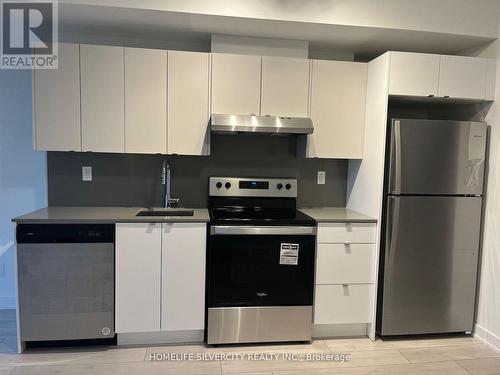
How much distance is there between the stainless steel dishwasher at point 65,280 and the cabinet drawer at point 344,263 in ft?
4.90

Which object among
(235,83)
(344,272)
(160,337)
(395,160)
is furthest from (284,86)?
(160,337)

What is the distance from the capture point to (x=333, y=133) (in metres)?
2.90

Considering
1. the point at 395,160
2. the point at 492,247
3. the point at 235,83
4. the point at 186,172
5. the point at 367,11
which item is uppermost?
the point at 367,11

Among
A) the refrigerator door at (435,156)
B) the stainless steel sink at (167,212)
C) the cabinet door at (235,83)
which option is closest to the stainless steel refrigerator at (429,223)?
the refrigerator door at (435,156)

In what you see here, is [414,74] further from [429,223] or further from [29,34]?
[29,34]

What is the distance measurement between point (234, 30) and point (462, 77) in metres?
1.74

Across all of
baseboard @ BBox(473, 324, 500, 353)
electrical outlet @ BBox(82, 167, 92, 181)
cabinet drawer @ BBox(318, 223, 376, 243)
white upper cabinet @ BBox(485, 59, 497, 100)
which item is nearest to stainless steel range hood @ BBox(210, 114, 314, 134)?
cabinet drawer @ BBox(318, 223, 376, 243)

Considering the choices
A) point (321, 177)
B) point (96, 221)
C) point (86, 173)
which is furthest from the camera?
point (321, 177)

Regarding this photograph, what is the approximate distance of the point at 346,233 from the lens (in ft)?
8.80

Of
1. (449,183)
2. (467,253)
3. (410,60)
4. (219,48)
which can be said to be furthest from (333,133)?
(467,253)

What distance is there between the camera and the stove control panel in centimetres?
300

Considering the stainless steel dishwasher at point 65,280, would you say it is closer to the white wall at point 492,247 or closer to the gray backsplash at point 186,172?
the gray backsplash at point 186,172

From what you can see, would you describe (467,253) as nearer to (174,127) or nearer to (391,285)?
(391,285)

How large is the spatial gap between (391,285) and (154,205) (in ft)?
6.49
